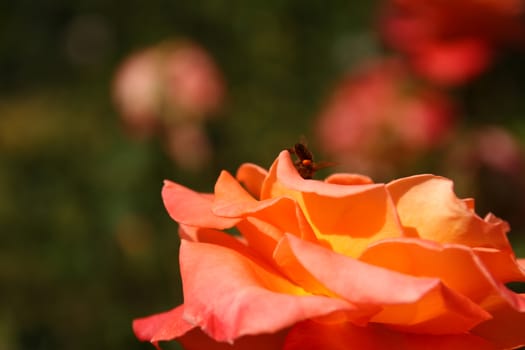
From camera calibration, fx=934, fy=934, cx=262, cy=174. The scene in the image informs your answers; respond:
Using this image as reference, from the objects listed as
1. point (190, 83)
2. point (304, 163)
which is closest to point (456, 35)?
point (190, 83)

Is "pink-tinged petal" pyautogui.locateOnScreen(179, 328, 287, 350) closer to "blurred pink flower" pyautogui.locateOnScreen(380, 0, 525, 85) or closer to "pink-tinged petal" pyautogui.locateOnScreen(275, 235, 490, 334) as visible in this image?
"pink-tinged petal" pyautogui.locateOnScreen(275, 235, 490, 334)

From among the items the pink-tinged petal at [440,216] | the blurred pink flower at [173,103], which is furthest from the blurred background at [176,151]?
the pink-tinged petal at [440,216]

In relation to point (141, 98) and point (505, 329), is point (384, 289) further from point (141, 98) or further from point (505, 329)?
point (141, 98)

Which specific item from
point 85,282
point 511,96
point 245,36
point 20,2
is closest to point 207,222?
point 85,282

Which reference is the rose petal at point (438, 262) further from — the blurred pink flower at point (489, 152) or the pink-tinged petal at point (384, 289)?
the blurred pink flower at point (489, 152)

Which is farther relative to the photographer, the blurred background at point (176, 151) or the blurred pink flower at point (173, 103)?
the blurred pink flower at point (173, 103)

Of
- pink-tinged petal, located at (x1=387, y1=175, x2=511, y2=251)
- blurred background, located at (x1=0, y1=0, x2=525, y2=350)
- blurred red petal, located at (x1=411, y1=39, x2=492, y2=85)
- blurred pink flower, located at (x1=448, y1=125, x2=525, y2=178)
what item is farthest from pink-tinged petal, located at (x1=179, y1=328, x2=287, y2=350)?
blurred red petal, located at (x1=411, y1=39, x2=492, y2=85)

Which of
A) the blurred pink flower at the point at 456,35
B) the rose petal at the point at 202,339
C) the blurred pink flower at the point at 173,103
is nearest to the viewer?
the rose petal at the point at 202,339
